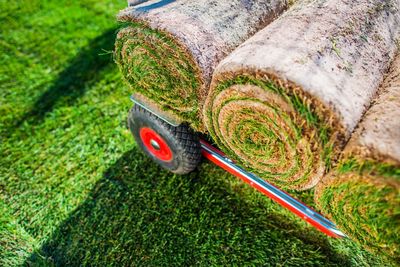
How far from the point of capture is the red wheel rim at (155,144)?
3.27 m

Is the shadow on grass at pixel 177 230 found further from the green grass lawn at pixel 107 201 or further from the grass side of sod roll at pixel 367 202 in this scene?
the grass side of sod roll at pixel 367 202

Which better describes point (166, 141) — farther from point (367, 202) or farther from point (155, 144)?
point (367, 202)

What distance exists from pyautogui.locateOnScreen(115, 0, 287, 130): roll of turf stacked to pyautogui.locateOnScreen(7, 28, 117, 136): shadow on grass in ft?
5.91

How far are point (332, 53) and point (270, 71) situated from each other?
517 millimetres

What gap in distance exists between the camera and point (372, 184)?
6.09 feet

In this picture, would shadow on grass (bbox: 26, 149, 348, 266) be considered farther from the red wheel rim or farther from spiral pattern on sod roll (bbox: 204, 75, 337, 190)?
spiral pattern on sod roll (bbox: 204, 75, 337, 190)

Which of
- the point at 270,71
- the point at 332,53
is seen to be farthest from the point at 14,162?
the point at 332,53

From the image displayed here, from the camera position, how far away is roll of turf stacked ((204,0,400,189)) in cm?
195

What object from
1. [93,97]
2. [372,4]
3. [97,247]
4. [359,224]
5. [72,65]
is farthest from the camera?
[72,65]

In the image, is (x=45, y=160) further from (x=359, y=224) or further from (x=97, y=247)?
(x=359, y=224)

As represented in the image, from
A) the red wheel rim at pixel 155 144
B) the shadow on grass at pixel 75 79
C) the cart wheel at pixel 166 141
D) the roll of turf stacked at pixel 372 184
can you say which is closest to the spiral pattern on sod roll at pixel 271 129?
the roll of turf stacked at pixel 372 184

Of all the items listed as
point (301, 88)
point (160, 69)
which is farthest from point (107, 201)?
point (301, 88)

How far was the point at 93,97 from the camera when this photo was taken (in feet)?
15.2

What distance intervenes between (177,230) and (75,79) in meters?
2.85
